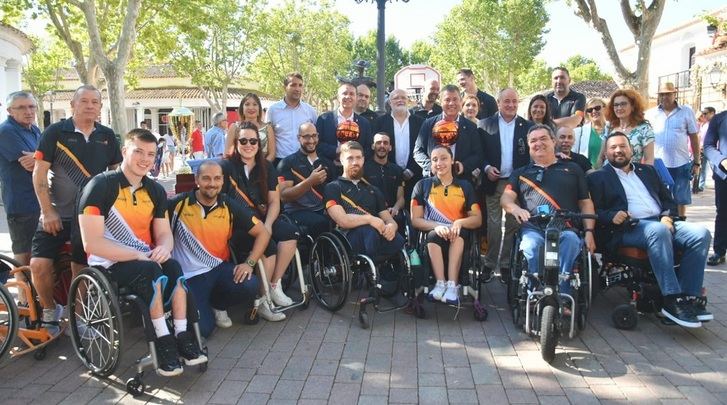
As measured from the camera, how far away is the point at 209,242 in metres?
4.42

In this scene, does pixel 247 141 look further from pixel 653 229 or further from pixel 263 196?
pixel 653 229

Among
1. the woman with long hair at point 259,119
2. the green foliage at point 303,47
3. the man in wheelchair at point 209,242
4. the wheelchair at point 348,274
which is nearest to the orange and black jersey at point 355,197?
the wheelchair at point 348,274

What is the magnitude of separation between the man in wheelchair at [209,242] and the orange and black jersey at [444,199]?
1459 mm

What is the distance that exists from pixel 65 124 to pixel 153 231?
1.23 m

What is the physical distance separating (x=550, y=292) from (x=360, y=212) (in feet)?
6.03

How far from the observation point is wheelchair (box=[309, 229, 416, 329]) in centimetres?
470

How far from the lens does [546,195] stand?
4754mm

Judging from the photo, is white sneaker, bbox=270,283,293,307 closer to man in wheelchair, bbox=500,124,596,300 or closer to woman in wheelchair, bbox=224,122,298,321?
woman in wheelchair, bbox=224,122,298,321

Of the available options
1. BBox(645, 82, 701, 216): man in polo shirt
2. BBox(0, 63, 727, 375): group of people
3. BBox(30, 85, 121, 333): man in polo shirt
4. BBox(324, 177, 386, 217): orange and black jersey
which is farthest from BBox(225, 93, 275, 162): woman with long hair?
BBox(645, 82, 701, 216): man in polo shirt

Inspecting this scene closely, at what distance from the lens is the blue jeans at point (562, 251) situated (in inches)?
163

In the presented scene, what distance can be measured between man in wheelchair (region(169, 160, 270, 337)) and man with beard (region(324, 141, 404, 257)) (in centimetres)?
79

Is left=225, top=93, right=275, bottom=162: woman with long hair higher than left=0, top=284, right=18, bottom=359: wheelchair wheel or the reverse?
higher

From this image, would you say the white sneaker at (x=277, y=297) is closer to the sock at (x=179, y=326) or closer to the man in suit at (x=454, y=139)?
the sock at (x=179, y=326)

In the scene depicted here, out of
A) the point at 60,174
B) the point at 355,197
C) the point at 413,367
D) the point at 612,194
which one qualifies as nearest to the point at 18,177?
the point at 60,174
